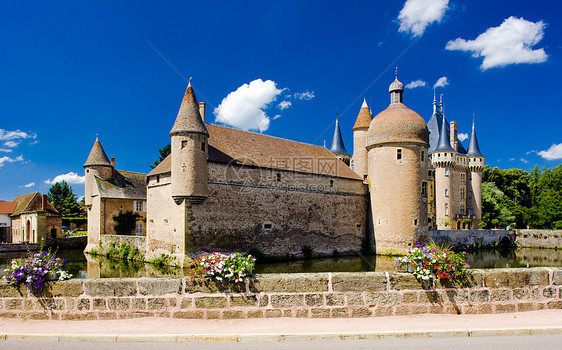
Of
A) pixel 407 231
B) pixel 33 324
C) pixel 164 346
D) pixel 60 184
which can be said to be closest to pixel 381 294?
pixel 164 346

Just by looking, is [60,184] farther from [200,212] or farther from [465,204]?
[465,204]

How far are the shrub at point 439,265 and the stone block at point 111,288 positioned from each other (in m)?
4.06

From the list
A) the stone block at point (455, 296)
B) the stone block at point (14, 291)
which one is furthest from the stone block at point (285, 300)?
the stone block at point (14, 291)

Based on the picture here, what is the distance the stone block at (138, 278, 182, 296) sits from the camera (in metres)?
5.64

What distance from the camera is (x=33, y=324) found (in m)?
5.49

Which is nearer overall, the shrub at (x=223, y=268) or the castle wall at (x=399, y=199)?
the shrub at (x=223, y=268)

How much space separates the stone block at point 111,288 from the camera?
567 cm

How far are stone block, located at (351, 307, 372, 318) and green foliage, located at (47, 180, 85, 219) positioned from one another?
48864mm

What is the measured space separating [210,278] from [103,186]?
93.4 feet

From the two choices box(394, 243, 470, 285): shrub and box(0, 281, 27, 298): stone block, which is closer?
box(0, 281, 27, 298): stone block

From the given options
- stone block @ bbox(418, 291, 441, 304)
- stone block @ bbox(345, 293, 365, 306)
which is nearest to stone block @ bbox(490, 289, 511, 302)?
stone block @ bbox(418, 291, 441, 304)

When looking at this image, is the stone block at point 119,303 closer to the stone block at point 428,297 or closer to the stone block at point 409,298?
the stone block at point 409,298

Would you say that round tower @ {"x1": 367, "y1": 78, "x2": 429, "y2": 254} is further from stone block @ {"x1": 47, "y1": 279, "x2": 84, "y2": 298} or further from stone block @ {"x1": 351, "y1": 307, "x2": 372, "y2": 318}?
stone block @ {"x1": 47, "y1": 279, "x2": 84, "y2": 298}

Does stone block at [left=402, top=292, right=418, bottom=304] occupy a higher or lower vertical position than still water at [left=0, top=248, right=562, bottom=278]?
higher
